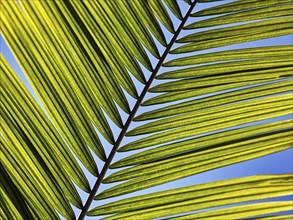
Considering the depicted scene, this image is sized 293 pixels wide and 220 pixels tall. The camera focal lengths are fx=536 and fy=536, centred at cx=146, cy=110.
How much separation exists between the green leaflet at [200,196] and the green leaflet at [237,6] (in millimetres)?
525

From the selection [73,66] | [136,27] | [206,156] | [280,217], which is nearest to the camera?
[280,217]

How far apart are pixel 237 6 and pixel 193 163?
48cm

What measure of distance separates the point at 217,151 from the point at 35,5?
50cm

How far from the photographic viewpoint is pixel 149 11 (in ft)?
4.46

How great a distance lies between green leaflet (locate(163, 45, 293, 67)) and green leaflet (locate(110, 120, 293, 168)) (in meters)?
0.24

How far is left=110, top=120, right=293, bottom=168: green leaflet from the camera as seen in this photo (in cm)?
110

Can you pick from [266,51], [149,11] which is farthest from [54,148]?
[266,51]

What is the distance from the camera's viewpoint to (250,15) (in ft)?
4.47

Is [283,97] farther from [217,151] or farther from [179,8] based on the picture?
[179,8]

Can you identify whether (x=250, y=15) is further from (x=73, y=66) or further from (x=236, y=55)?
(x=73, y=66)

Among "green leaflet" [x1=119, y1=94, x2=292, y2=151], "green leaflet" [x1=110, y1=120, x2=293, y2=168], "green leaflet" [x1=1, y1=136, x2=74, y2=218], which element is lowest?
"green leaflet" [x1=1, y1=136, x2=74, y2=218]

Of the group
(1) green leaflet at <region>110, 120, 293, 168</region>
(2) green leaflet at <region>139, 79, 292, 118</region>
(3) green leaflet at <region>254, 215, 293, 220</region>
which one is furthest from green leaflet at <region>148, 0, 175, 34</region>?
(3) green leaflet at <region>254, 215, 293, 220</region>

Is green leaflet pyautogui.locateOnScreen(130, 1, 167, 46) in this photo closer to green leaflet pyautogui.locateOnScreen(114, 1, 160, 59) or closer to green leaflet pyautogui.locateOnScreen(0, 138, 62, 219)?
green leaflet pyautogui.locateOnScreen(114, 1, 160, 59)

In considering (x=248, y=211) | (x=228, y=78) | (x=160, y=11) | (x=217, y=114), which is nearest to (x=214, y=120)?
(x=217, y=114)
